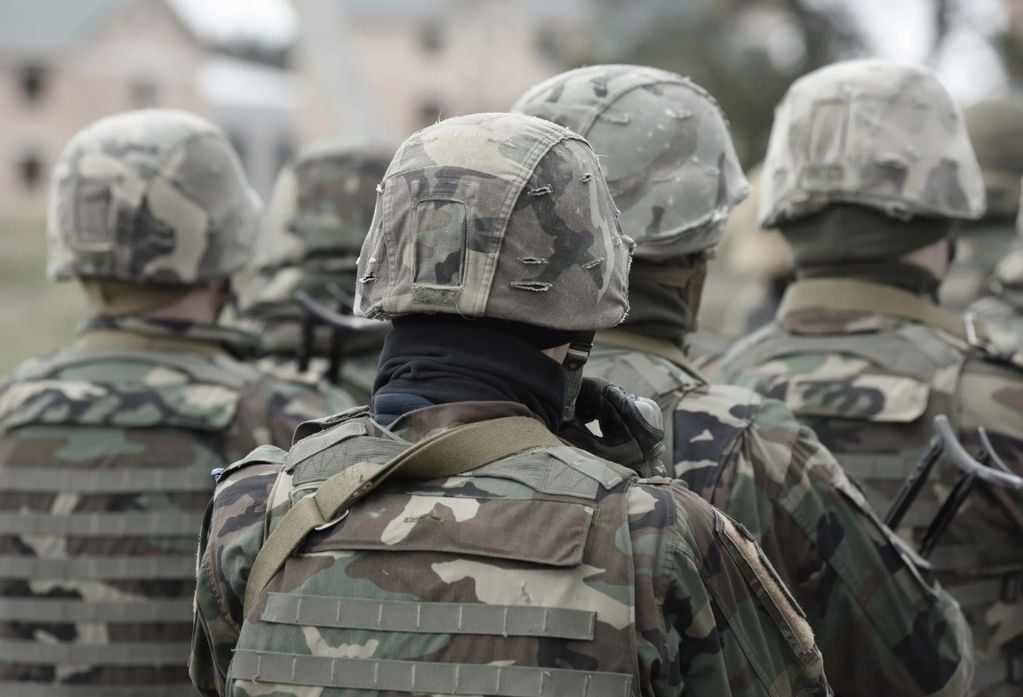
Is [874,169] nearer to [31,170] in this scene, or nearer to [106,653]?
[106,653]

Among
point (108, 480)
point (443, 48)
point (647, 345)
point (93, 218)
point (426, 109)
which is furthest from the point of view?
point (426, 109)

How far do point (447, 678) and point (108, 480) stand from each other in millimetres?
2184

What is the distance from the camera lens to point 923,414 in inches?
143

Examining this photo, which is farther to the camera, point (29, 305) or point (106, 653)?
point (29, 305)

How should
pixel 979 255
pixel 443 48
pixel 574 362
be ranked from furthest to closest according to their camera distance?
pixel 443 48, pixel 979 255, pixel 574 362

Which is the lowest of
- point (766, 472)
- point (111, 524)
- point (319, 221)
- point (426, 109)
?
point (426, 109)

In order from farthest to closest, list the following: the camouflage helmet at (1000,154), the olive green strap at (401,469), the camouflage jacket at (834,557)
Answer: the camouflage helmet at (1000,154) < the camouflage jacket at (834,557) < the olive green strap at (401,469)

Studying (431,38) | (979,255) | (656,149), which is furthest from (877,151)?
(431,38)

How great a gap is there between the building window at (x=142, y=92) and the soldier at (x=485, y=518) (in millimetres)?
49372

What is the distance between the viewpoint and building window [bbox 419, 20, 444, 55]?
5666 centimetres

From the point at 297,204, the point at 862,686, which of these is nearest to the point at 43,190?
the point at 297,204

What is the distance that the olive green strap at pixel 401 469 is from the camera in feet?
7.50

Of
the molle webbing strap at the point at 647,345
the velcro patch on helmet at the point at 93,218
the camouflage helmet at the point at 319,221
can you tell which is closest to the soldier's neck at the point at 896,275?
the molle webbing strap at the point at 647,345

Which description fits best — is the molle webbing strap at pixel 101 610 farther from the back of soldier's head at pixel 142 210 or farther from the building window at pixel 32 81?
the building window at pixel 32 81
